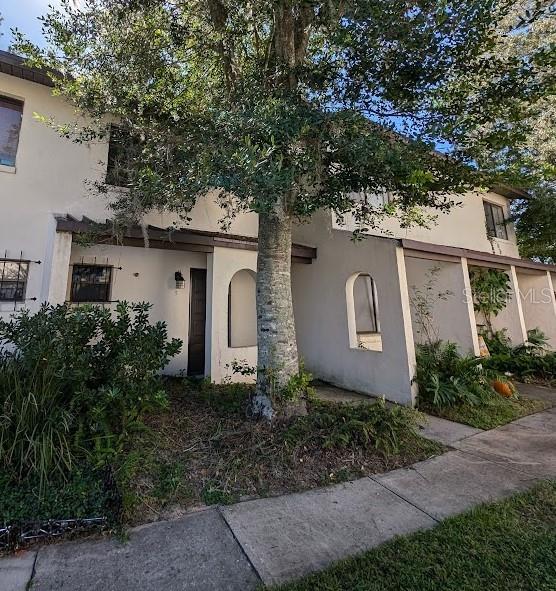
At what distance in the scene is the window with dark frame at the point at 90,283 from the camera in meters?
7.31

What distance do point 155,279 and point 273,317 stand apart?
14.3 ft

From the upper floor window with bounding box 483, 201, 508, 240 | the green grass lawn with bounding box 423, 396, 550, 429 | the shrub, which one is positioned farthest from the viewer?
the upper floor window with bounding box 483, 201, 508, 240

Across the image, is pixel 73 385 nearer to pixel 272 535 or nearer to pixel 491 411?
pixel 272 535

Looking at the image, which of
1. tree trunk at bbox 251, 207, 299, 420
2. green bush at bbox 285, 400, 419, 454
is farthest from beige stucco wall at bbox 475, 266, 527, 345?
tree trunk at bbox 251, 207, 299, 420

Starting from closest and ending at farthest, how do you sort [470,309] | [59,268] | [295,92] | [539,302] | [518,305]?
1. [295,92]
2. [59,268]
3. [470,309]
4. [518,305]
5. [539,302]

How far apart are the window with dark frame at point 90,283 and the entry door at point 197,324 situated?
1.96 m

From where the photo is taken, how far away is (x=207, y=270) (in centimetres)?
774

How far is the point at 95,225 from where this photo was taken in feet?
19.0

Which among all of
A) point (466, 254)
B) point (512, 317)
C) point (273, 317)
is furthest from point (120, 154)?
point (512, 317)

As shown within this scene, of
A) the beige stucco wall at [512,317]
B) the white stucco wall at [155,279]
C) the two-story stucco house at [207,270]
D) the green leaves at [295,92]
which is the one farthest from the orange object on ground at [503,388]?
the white stucco wall at [155,279]

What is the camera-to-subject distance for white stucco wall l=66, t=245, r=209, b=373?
7.66 metres

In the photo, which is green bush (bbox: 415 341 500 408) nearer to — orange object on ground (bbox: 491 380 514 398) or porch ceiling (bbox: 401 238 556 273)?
orange object on ground (bbox: 491 380 514 398)

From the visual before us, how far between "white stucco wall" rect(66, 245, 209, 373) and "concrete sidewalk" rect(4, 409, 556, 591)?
537cm

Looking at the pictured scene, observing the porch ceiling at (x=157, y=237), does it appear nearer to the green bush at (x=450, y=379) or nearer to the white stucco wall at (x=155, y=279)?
the white stucco wall at (x=155, y=279)
